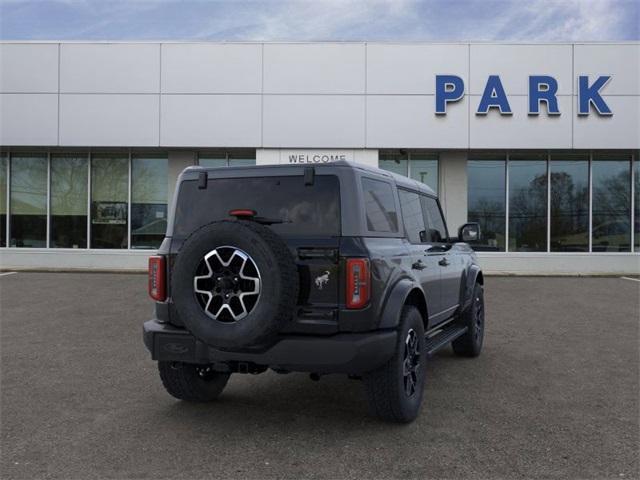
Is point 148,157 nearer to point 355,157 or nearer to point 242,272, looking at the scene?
point 355,157

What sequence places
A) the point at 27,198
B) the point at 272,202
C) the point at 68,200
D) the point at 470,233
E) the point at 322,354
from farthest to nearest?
the point at 27,198, the point at 68,200, the point at 470,233, the point at 272,202, the point at 322,354

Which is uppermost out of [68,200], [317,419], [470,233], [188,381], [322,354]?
[68,200]

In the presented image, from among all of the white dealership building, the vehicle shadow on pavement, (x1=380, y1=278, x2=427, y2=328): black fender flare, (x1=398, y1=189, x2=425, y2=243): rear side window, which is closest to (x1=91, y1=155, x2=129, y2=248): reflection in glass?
the white dealership building

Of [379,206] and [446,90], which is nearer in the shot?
[379,206]

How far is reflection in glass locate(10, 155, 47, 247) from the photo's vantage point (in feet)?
59.8

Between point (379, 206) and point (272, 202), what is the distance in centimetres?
86

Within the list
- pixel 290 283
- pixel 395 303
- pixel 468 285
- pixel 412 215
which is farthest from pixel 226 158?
pixel 290 283

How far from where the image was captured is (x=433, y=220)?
6074mm

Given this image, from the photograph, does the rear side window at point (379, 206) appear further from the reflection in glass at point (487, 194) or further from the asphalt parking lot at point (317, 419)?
the reflection in glass at point (487, 194)

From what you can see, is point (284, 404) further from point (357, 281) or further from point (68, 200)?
point (68, 200)

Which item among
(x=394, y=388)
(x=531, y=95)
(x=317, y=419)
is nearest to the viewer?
(x=394, y=388)

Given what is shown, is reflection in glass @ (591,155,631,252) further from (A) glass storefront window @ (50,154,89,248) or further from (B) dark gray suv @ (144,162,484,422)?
(A) glass storefront window @ (50,154,89,248)

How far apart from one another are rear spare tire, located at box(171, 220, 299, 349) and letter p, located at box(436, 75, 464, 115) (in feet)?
44.4

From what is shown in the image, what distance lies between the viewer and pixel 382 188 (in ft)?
15.4
